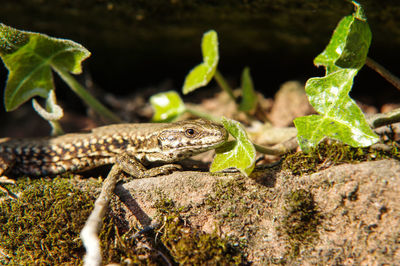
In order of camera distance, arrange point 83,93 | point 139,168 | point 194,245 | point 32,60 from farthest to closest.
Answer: point 83,93 → point 32,60 → point 139,168 → point 194,245

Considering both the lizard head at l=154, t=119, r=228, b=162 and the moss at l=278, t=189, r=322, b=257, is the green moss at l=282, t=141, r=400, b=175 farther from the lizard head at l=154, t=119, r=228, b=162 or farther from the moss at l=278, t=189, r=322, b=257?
the lizard head at l=154, t=119, r=228, b=162

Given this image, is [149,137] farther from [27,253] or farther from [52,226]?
[27,253]

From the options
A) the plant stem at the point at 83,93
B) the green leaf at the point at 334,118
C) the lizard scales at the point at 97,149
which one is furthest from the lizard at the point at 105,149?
the green leaf at the point at 334,118

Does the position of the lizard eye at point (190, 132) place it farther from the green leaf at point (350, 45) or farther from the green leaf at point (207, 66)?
the green leaf at point (350, 45)

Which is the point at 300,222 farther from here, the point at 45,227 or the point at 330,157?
the point at 45,227

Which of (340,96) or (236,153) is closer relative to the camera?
(340,96)

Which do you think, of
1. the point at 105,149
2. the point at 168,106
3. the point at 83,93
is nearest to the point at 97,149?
the point at 105,149

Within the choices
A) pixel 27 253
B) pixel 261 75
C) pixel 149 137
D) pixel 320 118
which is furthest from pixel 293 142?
pixel 27 253
